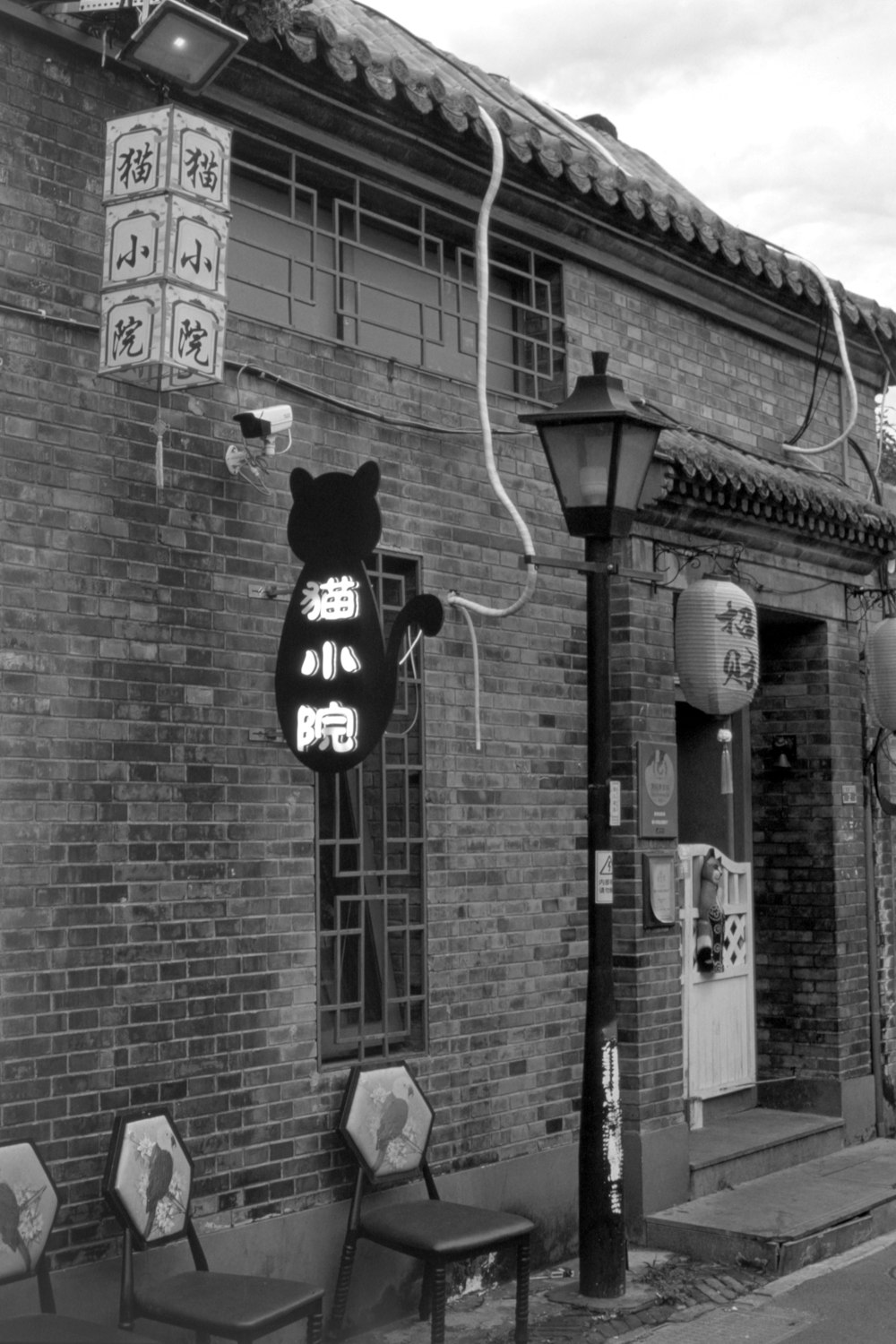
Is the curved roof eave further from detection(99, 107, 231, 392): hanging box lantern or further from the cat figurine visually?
detection(99, 107, 231, 392): hanging box lantern

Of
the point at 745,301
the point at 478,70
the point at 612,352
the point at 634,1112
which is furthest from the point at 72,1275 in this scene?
the point at 478,70

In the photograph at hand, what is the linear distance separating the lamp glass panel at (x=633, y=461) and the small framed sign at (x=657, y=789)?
78.8 inches

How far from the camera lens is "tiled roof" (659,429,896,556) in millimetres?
8969

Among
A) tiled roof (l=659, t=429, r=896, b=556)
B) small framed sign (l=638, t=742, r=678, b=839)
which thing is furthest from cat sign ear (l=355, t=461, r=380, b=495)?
small framed sign (l=638, t=742, r=678, b=839)

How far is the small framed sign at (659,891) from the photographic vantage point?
28.7 ft

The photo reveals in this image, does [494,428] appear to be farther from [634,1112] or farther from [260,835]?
[634,1112]

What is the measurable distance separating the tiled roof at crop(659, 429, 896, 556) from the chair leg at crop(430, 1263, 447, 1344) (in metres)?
4.43

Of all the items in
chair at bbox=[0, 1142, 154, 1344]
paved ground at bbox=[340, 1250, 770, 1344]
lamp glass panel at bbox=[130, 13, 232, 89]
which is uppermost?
lamp glass panel at bbox=[130, 13, 232, 89]

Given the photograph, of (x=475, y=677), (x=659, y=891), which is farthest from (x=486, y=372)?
(x=659, y=891)

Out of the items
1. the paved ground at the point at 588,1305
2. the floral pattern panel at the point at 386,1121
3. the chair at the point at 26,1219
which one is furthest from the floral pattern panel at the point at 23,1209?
the paved ground at the point at 588,1305

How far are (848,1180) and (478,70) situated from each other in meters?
7.56

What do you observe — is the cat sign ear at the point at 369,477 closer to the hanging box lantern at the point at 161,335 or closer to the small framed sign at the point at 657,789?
the hanging box lantern at the point at 161,335

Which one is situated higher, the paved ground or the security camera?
the security camera

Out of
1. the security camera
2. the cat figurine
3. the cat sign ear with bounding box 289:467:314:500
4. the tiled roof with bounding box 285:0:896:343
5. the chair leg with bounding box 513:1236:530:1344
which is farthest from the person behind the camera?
the cat figurine
